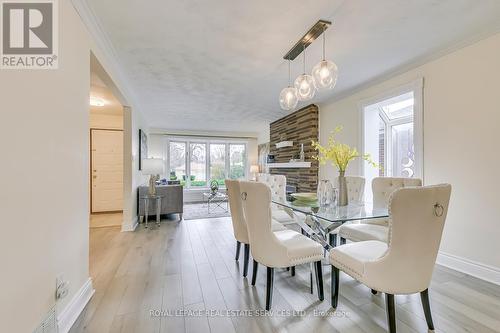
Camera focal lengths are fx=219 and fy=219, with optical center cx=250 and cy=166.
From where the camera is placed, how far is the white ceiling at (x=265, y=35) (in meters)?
1.82

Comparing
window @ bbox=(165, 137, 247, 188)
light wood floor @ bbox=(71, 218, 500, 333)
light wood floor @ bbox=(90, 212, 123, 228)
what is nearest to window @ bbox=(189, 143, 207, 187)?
window @ bbox=(165, 137, 247, 188)

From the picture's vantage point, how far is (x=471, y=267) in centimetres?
230

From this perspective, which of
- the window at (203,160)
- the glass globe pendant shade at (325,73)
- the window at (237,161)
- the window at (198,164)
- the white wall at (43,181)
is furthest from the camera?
the window at (237,161)

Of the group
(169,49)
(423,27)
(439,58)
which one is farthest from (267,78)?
(439,58)

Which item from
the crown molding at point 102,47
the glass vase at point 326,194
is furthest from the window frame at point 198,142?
the glass vase at point 326,194

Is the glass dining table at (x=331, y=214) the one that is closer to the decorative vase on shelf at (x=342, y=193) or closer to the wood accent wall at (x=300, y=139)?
the decorative vase on shelf at (x=342, y=193)

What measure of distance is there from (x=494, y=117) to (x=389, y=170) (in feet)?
5.31

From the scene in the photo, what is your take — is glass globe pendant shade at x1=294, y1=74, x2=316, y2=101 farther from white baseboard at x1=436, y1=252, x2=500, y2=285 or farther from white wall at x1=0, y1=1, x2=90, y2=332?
white baseboard at x1=436, y1=252, x2=500, y2=285

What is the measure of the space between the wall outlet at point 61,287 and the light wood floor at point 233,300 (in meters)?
0.28

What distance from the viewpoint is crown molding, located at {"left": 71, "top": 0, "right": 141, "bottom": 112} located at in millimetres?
1775

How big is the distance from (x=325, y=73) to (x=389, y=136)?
256 centimetres

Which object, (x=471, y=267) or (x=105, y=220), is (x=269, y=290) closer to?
(x=471, y=267)

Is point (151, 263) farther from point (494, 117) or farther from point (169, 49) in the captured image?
point (494, 117)

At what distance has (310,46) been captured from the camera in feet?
7.91
